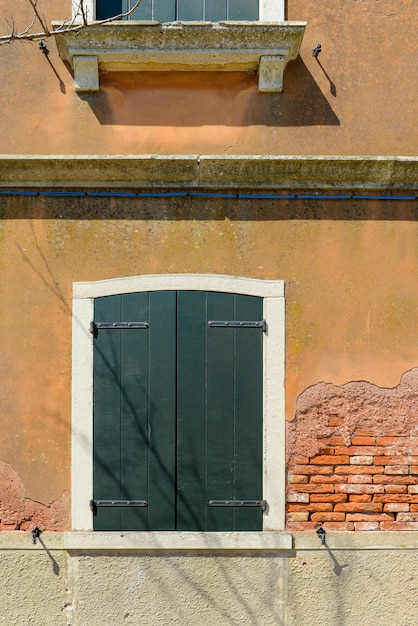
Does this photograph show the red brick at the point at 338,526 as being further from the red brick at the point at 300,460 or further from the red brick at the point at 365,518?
the red brick at the point at 300,460

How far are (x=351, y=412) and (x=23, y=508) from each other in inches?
95.9

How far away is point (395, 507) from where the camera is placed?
3918 millimetres

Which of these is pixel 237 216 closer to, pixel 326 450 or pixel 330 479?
pixel 326 450

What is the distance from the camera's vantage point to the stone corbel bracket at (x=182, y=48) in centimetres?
380

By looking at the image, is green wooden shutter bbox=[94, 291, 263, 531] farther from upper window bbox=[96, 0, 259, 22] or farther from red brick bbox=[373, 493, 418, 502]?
upper window bbox=[96, 0, 259, 22]

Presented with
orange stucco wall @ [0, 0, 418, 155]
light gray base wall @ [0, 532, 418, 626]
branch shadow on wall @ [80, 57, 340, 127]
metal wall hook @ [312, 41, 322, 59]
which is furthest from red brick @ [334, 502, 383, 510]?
metal wall hook @ [312, 41, 322, 59]

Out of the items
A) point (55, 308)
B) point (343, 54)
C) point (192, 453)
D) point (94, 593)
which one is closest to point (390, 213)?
point (343, 54)

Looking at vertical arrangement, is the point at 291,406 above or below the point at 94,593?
above

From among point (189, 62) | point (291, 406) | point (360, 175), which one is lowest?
point (291, 406)

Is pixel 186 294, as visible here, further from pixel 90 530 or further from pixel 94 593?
pixel 94 593

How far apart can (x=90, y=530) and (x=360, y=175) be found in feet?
10.4

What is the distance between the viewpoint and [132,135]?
403cm

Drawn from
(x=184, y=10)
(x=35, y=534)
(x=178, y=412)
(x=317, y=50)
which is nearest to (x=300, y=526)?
(x=178, y=412)

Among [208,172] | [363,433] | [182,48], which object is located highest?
[182,48]
